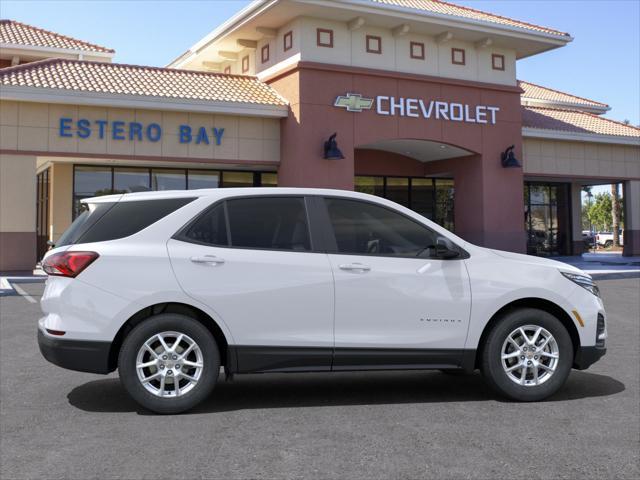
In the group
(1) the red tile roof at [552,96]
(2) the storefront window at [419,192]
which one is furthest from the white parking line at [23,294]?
(1) the red tile roof at [552,96]

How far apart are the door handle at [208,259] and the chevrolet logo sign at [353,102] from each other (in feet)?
57.5

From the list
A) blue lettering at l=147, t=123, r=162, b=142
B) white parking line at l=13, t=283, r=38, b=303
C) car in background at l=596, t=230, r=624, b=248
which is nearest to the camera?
white parking line at l=13, t=283, r=38, b=303

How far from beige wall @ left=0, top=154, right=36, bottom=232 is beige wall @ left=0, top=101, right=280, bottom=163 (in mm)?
439

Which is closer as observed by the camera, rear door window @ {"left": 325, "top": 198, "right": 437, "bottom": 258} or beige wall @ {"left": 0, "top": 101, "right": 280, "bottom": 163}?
rear door window @ {"left": 325, "top": 198, "right": 437, "bottom": 258}

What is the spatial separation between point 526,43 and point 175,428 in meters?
23.7

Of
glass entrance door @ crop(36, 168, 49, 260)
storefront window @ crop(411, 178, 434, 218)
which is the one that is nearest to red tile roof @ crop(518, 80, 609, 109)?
storefront window @ crop(411, 178, 434, 218)

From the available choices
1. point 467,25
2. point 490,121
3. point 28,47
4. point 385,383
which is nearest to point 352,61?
point 467,25

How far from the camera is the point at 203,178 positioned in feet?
84.2

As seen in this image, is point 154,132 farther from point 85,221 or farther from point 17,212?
point 85,221

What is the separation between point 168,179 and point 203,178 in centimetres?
131

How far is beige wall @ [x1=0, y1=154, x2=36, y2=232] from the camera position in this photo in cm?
1986

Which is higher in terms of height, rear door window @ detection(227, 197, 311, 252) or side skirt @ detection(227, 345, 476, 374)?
rear door window @ detection(227, 197, 311, 252)

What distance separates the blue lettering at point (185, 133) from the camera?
71.6 feet

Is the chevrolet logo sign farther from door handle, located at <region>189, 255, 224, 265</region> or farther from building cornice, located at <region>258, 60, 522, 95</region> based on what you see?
door handle, located at <region>189, 255, 224, 265</region>
